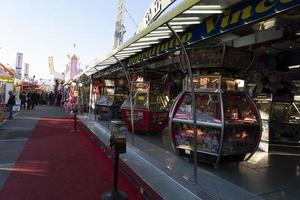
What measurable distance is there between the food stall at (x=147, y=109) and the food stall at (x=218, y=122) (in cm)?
394

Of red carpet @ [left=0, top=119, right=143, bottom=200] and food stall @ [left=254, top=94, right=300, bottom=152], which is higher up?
food stall @ [left=254, top=94, right=300, bottom=152]

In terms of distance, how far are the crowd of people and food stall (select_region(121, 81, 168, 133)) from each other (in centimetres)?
1849

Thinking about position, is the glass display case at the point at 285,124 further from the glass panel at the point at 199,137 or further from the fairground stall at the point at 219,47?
the glass panel at the point at 199,137

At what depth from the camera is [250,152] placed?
22.0 feet

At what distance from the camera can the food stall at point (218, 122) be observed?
6266mm

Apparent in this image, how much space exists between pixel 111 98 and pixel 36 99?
1879cm

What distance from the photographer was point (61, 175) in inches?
249

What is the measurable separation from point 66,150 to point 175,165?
3664 mm

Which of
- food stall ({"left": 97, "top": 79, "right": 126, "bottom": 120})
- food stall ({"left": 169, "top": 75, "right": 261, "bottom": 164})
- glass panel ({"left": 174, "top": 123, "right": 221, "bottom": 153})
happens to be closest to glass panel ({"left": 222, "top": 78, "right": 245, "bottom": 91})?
food stall ({"left": 169, "top": 75, "right": 261, "bottom": 164})

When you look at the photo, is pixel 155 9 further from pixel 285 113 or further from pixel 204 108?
pixel 285 113

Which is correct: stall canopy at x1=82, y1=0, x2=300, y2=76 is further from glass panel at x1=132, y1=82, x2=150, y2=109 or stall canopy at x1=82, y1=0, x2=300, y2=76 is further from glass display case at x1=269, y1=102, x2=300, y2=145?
glass panel at x1=132, y1=82, x2=150, y2=109

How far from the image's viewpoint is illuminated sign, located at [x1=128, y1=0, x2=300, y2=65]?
12.2 ft

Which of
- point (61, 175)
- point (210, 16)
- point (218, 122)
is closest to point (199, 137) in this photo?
point (218, 122)

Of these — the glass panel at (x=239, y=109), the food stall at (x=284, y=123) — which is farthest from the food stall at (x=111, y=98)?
the glass panel at (x=239, y=109)
